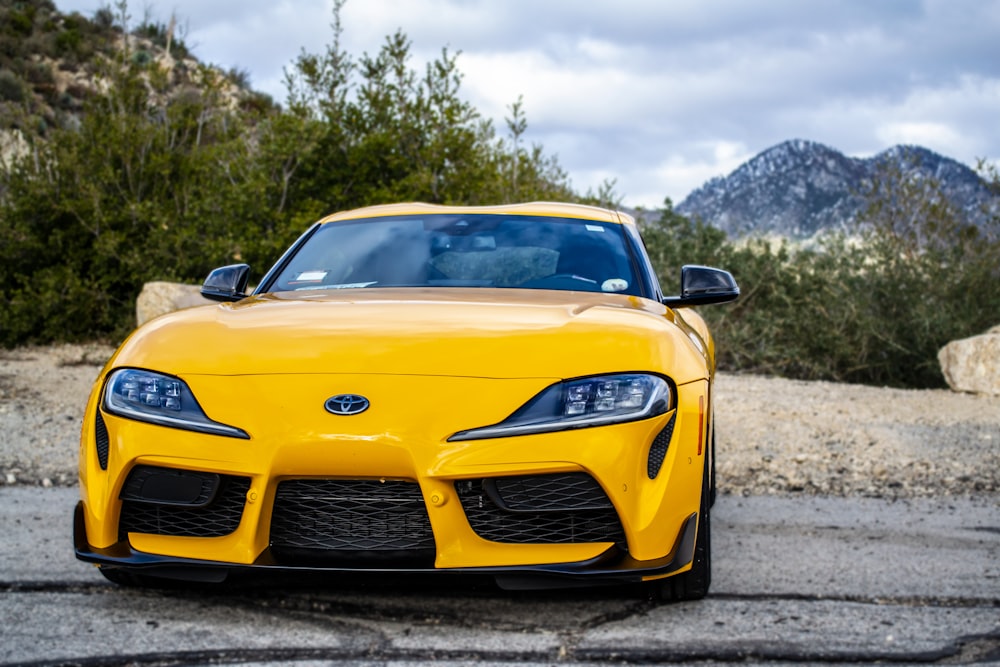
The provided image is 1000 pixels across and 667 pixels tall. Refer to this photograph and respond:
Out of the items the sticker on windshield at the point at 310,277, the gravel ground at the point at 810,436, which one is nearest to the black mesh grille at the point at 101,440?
the sticker on windshield at the point at 310,277

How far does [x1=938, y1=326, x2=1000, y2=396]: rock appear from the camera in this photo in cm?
1111

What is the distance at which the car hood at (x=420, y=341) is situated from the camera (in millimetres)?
3348

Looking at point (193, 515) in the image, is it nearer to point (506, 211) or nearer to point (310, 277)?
point (310, 277)

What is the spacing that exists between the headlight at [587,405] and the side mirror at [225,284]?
77.4 inches

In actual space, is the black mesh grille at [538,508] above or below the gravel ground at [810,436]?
above

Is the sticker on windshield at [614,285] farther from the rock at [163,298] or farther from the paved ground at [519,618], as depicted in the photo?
the rock at [163,298]

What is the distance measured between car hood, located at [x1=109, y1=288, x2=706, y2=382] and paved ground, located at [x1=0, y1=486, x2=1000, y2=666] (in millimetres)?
718

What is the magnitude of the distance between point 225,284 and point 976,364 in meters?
8.72

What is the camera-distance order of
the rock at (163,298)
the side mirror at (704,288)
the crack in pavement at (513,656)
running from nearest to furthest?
the crack in pavement at (513,656) < the side mirror at (704,288) < the rock at (163,298)

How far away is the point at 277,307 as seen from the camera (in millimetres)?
4020

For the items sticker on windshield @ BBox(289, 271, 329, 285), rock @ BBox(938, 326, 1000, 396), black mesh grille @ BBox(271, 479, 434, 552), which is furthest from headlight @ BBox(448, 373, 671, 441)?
rock @ BBox(938, 326, 1000, 396)

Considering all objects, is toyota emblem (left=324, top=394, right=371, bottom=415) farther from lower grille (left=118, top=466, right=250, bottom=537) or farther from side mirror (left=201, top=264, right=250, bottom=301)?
side mirror (left=201, top=264, right=250, bottom=301)

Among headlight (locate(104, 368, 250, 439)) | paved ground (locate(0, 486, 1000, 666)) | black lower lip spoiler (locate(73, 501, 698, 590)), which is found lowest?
paved ground (locate(0, 486, 1000, 666))

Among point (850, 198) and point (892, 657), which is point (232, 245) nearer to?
point (850, 198)
